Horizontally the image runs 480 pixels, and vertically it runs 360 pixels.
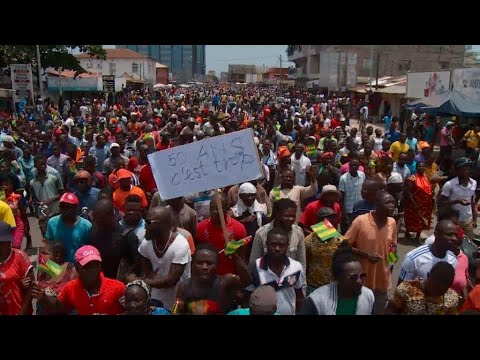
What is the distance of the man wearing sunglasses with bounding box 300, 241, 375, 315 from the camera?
3.04m

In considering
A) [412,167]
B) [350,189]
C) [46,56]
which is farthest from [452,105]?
[46,56]

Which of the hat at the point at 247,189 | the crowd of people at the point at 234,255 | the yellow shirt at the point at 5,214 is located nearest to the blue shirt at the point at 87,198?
the crowd of people at the point at 234,255

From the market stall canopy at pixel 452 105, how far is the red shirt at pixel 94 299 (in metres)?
12.3

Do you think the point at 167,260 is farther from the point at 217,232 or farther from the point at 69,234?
the point at 69,234

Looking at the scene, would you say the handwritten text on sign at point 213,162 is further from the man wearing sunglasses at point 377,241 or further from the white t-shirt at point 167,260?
the man wearing sunglasses at point 377,241

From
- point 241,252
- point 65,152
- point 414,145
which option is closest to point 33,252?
point 65,152

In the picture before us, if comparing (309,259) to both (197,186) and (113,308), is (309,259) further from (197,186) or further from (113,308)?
(113,308)

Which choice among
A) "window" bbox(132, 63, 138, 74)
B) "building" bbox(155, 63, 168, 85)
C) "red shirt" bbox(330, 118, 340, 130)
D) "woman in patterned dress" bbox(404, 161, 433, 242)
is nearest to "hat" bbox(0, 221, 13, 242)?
"woman in patterned dress" bbox(404, 161, 433, 242)

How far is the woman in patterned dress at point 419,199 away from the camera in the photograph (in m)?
7.36

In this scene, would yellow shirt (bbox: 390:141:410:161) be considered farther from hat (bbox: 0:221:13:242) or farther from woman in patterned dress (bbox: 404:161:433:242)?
hat (bbox: 0:221:13:242)

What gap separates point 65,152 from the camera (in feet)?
30.3
